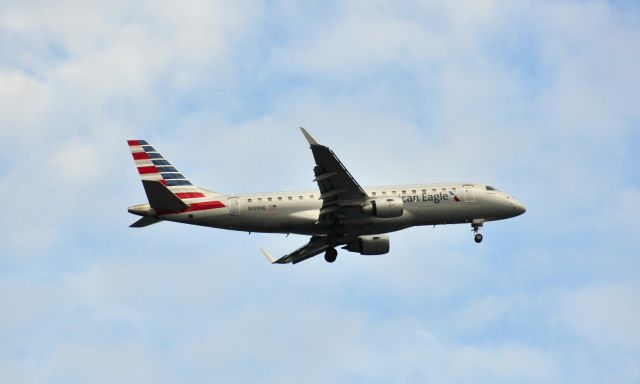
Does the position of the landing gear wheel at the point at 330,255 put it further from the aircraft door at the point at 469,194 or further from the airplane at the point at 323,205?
the aircraft door at the point at 469,194

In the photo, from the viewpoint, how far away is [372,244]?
66.6 m

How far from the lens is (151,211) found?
191ft

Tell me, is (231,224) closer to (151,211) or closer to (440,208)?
(151,211)

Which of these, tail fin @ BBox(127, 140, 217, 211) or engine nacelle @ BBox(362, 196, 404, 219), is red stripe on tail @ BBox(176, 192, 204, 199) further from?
engine nacelle @ BBox(362, 196, 404, 219)

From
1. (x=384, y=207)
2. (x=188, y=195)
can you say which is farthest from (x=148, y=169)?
(x=384, y=207)

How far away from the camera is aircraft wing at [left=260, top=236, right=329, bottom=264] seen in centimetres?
6675

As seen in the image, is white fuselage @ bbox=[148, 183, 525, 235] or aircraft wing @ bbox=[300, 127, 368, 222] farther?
white fuselage @ bbox=[148, 183, 525, 235]

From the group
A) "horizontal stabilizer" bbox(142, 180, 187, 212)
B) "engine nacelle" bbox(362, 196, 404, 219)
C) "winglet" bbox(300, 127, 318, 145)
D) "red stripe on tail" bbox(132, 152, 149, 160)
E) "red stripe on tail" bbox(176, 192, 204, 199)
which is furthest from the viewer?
"red stripe on tail" bbox(132, 152, 149, 160)

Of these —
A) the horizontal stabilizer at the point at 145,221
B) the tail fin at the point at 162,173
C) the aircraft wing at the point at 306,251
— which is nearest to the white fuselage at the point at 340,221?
the horizontal stabilizer at the point at 145,221

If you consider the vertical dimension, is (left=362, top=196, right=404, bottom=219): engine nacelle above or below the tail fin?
below

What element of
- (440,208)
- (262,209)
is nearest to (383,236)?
(440,208)

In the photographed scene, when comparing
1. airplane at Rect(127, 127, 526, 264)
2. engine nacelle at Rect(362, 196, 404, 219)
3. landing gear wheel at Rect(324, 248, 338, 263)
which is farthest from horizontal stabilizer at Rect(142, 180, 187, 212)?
landing gear wheel at Rect(324, 248, 338, 263)

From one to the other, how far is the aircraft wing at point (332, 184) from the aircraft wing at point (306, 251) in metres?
6.29

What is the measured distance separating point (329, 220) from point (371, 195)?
11.1 feet
